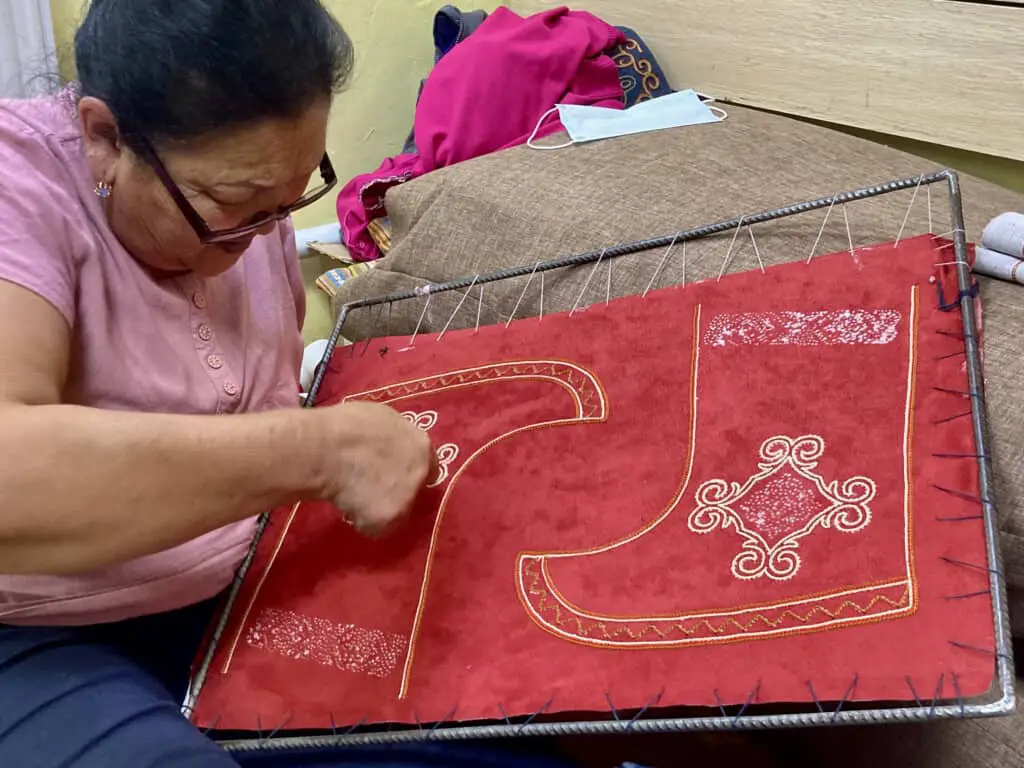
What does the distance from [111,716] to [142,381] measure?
273mm

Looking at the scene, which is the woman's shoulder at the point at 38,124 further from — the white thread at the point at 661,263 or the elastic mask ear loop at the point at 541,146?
the elastic mask ear loop at the point at 541,146

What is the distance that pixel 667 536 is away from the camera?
2.58 ft

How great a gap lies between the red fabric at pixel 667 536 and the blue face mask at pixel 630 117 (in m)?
0.62

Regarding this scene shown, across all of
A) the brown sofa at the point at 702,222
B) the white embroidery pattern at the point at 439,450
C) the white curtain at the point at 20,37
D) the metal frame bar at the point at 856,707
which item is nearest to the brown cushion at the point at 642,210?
the brown sofa at the point at 702,222

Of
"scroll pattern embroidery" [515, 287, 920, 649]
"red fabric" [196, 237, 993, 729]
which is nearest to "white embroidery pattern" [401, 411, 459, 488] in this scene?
"red fabric" [196, 237, 993, 729]

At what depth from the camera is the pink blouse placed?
726 mm

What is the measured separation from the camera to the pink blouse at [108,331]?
2.38 feet

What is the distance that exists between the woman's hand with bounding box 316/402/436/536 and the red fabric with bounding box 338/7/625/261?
106cm

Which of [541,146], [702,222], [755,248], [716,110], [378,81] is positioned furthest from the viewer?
[378,81]

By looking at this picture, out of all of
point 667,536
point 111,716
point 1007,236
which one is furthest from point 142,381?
point 1007,236

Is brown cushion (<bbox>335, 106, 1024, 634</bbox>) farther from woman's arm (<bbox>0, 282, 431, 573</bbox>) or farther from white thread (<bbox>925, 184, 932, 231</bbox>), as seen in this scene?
woman's arm (<bbox>0, 282, 431, 573</bbox>)

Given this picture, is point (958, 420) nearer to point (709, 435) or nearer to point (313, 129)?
point (709, 435)

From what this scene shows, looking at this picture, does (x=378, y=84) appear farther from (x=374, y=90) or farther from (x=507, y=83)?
(x=507, y=83)

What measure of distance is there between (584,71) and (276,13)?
1.28 meters
